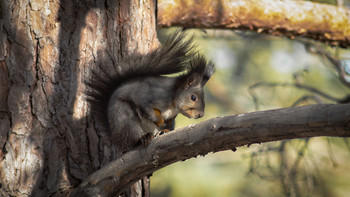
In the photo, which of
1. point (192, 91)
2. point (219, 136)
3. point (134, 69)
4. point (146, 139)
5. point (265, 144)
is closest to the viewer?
point (219, 136)

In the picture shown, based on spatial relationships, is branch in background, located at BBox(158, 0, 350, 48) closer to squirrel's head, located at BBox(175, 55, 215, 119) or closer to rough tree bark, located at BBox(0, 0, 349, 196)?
squirrel's head, located at BBox(175, 55, 215, 119)

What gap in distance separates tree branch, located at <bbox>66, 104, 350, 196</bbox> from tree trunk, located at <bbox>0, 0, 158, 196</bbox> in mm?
137

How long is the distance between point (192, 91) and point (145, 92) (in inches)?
8.1

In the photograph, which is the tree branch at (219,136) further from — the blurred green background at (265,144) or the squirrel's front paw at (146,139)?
the blurred green background at (265,144)

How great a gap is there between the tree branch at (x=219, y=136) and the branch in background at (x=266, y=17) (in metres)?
0.89

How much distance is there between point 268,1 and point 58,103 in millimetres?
1178

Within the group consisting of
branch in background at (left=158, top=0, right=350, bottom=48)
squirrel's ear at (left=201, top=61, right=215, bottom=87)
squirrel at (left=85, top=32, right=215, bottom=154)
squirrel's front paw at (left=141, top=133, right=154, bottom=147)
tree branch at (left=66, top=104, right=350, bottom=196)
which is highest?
branch in background at (left=158, top=0, right=350, bottom=48)

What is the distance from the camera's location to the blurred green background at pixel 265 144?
207 cm

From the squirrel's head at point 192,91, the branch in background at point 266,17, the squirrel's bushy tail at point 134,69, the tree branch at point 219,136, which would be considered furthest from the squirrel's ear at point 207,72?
the tree branch at point 219,136

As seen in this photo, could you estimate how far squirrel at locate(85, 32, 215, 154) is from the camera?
1373 millimetres

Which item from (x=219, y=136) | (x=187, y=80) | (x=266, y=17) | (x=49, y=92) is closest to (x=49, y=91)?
(x=49, y=92)

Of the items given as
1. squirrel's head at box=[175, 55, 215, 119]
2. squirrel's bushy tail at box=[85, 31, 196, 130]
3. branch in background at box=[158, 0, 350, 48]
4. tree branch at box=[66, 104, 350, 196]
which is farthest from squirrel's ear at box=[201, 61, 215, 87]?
tree branch at box=[66, 104, 350, 196]

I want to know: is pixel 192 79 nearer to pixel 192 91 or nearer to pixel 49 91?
pixel 192 91

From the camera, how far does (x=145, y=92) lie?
1.46 m
